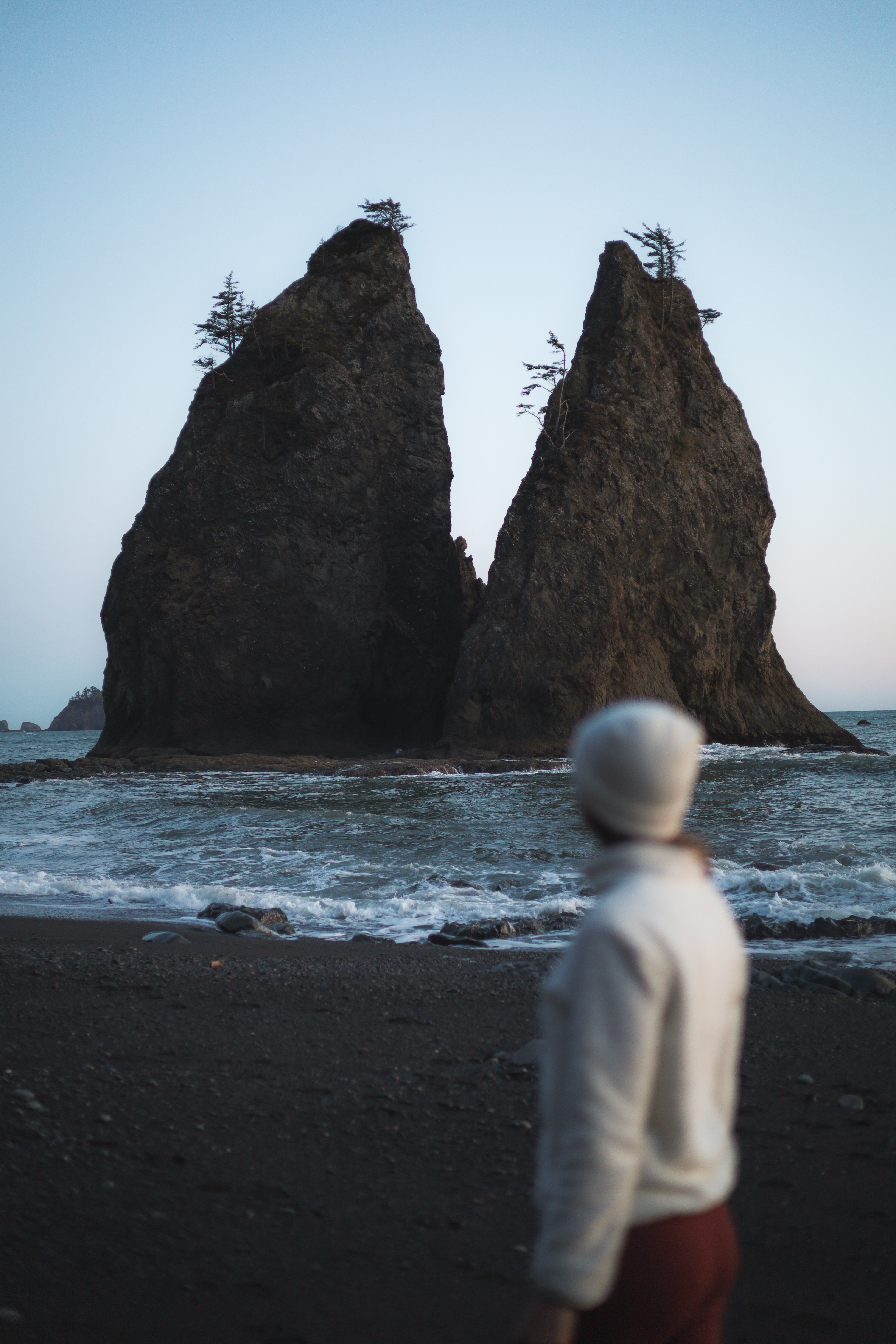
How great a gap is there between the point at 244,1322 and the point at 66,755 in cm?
6606

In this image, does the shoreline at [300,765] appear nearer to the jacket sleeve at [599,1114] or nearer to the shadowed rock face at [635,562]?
the shadowed rock face at [635,562]

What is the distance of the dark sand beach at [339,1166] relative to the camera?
2.61 m

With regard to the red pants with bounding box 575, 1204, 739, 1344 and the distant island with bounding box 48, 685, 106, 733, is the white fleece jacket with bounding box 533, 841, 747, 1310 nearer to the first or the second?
A: the red pants with bounding box 575, 1204, 739, 1344

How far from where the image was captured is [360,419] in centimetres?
4441

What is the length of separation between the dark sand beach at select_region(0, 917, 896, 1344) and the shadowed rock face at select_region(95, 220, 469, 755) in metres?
37.0

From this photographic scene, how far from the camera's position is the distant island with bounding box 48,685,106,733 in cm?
15550

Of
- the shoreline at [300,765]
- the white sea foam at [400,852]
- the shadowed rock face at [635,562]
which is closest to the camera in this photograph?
the white sea foam at [400,852]

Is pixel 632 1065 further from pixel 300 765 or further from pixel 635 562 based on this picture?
pixel 635 562

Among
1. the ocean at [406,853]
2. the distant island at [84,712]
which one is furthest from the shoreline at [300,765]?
the distant island at [84,712]

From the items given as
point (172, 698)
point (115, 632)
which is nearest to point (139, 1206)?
point (172, 698)

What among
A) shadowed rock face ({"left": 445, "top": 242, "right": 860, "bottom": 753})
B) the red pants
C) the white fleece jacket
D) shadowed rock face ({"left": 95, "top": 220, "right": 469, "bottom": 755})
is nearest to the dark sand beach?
the red pants

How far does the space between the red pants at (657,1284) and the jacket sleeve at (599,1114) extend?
0.08m

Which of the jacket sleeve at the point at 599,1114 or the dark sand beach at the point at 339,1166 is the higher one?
the jacket sleeve at the point at 599,1114

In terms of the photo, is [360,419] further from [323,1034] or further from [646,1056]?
[646,1056]
